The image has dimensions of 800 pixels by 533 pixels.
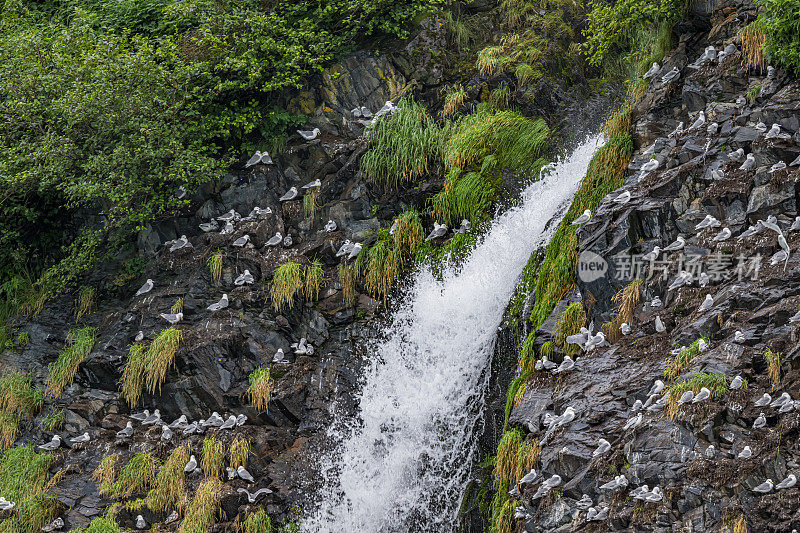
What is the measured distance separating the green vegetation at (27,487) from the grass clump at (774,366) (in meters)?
8.73

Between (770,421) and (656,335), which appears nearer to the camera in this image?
(770,421)

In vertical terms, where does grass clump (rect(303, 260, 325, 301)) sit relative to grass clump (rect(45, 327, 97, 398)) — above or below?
below

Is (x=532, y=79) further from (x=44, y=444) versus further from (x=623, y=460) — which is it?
(x=44, y=444)

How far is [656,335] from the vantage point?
7.10 meters

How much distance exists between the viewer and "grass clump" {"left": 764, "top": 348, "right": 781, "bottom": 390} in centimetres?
579

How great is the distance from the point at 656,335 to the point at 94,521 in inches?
284

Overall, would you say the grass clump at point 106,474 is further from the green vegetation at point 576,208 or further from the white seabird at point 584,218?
the white seabird at point 584,218

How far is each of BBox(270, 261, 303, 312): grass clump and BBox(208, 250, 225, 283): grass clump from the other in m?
1.02

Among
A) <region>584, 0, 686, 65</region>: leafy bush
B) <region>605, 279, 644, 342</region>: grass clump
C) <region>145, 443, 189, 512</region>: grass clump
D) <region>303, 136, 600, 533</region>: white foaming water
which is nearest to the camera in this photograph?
<region>605, 279, 644, 342</region>: grass clump

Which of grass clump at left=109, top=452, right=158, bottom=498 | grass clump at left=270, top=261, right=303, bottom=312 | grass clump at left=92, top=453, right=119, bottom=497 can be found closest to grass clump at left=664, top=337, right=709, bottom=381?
grass clump at left=270, top=261, right=303, bottom=312

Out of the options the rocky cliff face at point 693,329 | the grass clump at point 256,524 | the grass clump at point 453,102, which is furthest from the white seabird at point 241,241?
the rocky cliff face at point 693,329

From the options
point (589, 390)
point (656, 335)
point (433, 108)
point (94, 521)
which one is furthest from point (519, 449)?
point (433, 108)

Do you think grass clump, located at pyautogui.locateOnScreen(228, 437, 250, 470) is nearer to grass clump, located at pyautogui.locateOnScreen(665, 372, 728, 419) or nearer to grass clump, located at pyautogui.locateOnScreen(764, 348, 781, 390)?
grass clump, located at pyautogui.locateOnScreen(665, 372, 728, 419)

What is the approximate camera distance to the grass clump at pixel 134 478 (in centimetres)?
941
